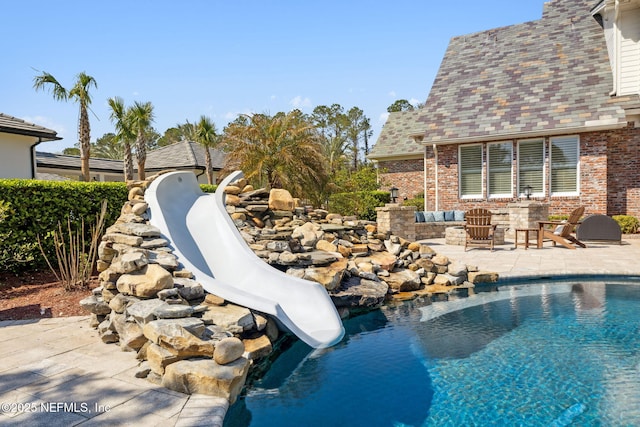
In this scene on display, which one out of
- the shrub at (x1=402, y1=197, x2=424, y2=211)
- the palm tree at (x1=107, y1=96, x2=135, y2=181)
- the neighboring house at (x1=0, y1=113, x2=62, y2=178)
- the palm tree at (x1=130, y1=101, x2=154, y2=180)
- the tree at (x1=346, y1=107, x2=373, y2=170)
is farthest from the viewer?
the tree at (x1=346, y1=107, x2=373, y2=170)

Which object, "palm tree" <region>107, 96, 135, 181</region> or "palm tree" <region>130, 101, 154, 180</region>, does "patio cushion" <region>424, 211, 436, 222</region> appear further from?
"palm tree" <region>107, 96, 135, 181</region>

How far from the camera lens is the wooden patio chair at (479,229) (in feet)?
32.7

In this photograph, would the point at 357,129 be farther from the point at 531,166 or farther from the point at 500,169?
the point at 531,166

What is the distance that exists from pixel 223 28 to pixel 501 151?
972 centimetres

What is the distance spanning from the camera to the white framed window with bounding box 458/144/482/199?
46.8ft

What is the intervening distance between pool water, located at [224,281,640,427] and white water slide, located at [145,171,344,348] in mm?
372

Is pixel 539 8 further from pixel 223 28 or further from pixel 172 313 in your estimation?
pixel 172 313

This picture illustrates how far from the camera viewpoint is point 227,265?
18.0 ft

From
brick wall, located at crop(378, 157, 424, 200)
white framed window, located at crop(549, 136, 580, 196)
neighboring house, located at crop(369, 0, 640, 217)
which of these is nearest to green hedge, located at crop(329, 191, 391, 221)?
neighboring house, located at crop(369, 0, 640, 217)

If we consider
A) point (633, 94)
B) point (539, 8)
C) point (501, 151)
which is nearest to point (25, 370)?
point (501, 151)

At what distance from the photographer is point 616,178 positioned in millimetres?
12805

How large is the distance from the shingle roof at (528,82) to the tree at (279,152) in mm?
4357

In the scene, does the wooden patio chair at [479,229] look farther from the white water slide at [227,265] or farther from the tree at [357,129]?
the tree at [357,129]

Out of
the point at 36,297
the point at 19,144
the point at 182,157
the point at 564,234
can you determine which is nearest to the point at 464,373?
the point at 36,297
